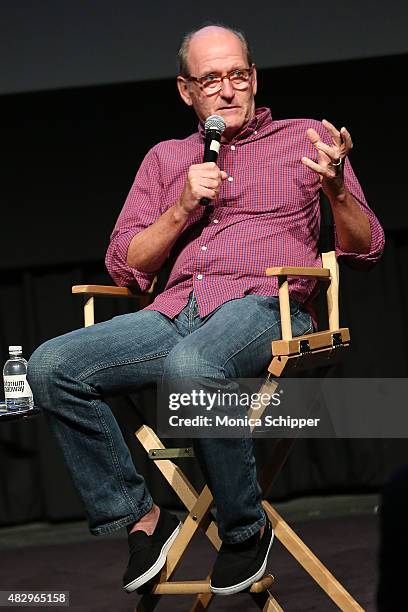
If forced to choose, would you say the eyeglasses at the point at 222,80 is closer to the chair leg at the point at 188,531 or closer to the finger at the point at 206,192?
the finger at the point at 206,192

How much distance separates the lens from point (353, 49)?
380cm

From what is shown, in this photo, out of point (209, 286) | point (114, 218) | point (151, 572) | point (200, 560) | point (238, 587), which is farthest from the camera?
point (114, 218)

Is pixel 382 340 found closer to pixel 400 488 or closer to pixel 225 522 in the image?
pixel 225 522

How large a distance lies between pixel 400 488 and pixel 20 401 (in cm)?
160

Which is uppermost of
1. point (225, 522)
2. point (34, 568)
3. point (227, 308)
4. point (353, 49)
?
point (353, 49)

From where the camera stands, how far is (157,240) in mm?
2359

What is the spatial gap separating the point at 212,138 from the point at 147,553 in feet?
3.04

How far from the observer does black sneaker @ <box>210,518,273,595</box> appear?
2018 mm

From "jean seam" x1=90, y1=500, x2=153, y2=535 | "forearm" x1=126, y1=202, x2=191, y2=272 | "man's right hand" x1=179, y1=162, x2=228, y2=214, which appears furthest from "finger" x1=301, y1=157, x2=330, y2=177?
"jean seam" x1=90, y1=500, x2=153, y2=535

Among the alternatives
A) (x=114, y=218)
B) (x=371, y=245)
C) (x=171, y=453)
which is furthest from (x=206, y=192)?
(x=114, y=218)

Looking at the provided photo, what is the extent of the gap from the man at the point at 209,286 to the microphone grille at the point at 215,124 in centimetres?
11

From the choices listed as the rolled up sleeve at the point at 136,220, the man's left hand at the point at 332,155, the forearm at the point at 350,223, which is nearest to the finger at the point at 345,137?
the man's left hand at the point at 332,155

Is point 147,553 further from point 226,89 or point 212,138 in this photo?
A: point 226,89

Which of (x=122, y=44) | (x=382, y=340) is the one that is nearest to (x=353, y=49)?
(x=122, y=44)
